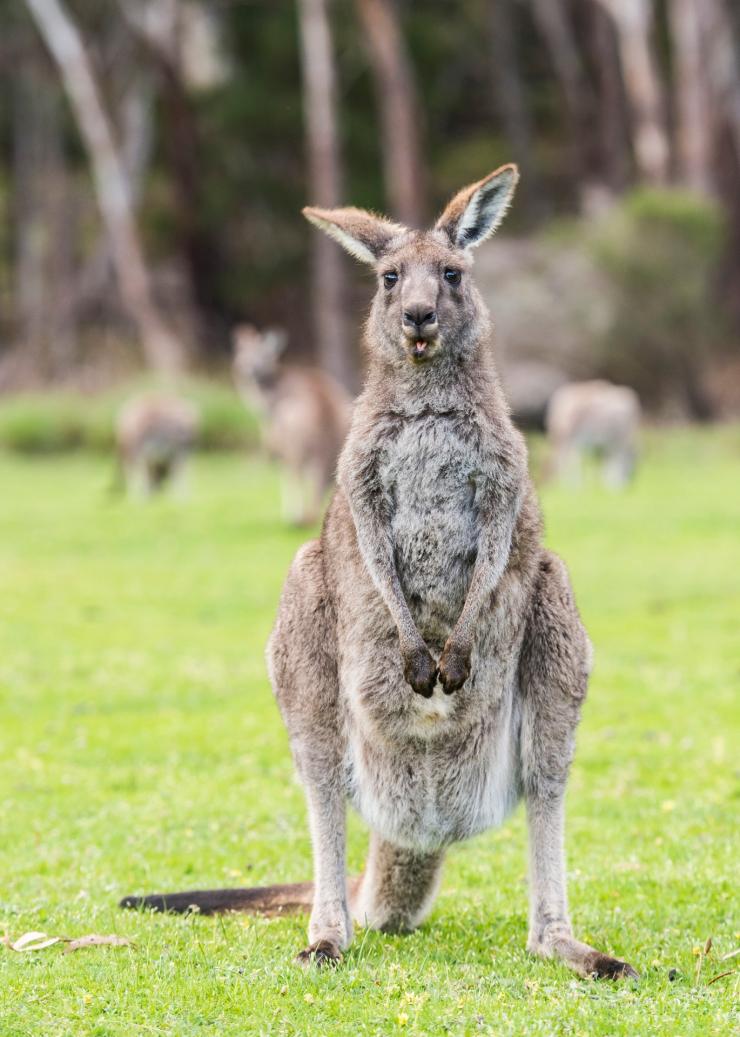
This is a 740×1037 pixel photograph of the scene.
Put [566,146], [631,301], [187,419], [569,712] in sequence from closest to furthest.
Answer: [569,712]
[187,419]
[631,301]
[566,146]

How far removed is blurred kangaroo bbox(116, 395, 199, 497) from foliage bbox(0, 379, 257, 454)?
5804 millimetres

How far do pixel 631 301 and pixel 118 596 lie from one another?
13283 millimetres

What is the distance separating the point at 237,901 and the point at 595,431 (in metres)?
13.5

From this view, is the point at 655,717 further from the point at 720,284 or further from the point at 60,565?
the point at 720,284

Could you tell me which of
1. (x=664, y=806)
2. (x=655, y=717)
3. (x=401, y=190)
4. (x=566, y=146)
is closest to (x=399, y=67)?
(x=401, y=190)

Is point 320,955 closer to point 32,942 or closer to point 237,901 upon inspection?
point 237,901

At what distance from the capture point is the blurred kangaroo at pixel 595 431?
1734cm

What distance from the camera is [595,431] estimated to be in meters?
17.4

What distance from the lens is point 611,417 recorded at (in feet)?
56.6

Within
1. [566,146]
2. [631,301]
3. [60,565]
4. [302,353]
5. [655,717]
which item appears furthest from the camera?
[566,146]

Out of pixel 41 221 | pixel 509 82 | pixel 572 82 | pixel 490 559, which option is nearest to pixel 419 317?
pixel 490 559

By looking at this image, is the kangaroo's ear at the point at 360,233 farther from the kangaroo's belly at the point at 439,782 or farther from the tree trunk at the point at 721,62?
the tree trunk at the point at 721,62

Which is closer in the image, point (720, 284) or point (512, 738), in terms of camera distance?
point (512, 738)

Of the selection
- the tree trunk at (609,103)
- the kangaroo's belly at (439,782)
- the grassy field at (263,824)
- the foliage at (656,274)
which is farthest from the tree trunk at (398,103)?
the kangaroo's belly at (439,782)
